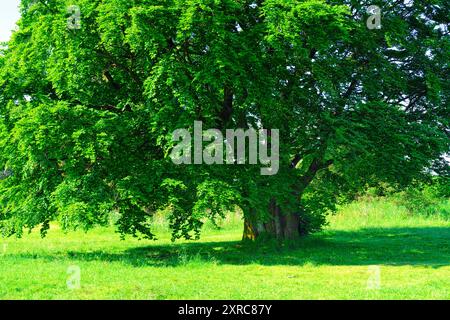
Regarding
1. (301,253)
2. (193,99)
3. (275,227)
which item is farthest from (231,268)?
(275,227)

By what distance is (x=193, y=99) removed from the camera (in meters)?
18.1

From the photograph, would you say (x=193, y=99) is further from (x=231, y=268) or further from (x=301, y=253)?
(x=301, y=253)

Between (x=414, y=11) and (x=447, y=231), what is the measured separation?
14.8m

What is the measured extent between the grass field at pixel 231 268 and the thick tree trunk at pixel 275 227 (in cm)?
65

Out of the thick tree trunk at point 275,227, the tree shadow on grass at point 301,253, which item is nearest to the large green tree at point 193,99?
the tree shadow on grass at point 301,253

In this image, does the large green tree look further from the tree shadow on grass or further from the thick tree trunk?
the thick tree trunk

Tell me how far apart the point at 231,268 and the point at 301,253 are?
16.4 feet

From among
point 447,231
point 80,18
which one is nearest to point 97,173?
point 80,18

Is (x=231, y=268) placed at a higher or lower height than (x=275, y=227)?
lower

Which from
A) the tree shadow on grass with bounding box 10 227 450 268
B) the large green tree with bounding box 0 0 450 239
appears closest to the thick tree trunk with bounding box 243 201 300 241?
the tree shadow on grass with bounding box 10 227 450 268

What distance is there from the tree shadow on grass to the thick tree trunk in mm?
510

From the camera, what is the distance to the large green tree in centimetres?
1805

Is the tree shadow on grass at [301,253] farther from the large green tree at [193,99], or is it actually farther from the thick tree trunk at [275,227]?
the large green tree at [193,99]

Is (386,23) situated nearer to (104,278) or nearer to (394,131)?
(394,131)
